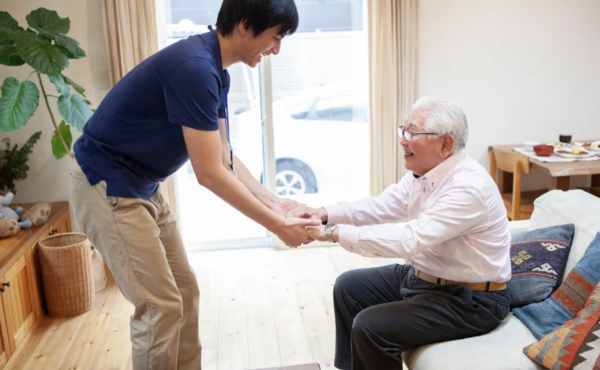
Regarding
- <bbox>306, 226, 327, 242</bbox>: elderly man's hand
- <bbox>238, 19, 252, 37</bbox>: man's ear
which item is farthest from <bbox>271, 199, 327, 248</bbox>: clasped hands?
<bbox>238, 19, 252, 37</bbox>: man's ear

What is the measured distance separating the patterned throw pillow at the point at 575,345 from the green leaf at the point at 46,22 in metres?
2.91

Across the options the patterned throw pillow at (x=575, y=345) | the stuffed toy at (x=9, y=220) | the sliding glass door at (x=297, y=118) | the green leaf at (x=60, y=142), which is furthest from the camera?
the sliding glass door at (x=297, y=118)

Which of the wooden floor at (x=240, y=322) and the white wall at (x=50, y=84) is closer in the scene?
the wooden floor at (x=240, y=322)

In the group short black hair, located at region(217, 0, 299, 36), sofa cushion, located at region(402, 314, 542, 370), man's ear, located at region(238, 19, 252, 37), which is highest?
short black hair, located at region(217, 0, 299, 36)

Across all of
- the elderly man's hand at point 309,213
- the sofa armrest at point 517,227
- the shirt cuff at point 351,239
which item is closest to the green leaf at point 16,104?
the elderly man's hand at point 309,213

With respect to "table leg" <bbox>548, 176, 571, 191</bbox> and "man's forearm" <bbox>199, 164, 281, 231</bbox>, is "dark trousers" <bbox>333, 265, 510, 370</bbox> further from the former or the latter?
"table leg" <bbox>548, 176, 571, 191</bbox>

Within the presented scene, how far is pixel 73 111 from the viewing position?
10.7 feet

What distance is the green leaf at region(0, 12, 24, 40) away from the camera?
2980 millimetres

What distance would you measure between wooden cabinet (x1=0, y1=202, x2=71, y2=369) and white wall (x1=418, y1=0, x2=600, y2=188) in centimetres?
284

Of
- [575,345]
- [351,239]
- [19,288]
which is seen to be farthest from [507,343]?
[19,288]

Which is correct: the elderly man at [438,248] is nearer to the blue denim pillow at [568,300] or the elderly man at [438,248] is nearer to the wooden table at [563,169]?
the blue denim pillow at [568,300]

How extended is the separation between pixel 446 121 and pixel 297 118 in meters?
2.36

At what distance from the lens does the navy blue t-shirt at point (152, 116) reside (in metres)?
1.64

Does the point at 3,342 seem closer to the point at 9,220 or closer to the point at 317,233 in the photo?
the point at 9,220
